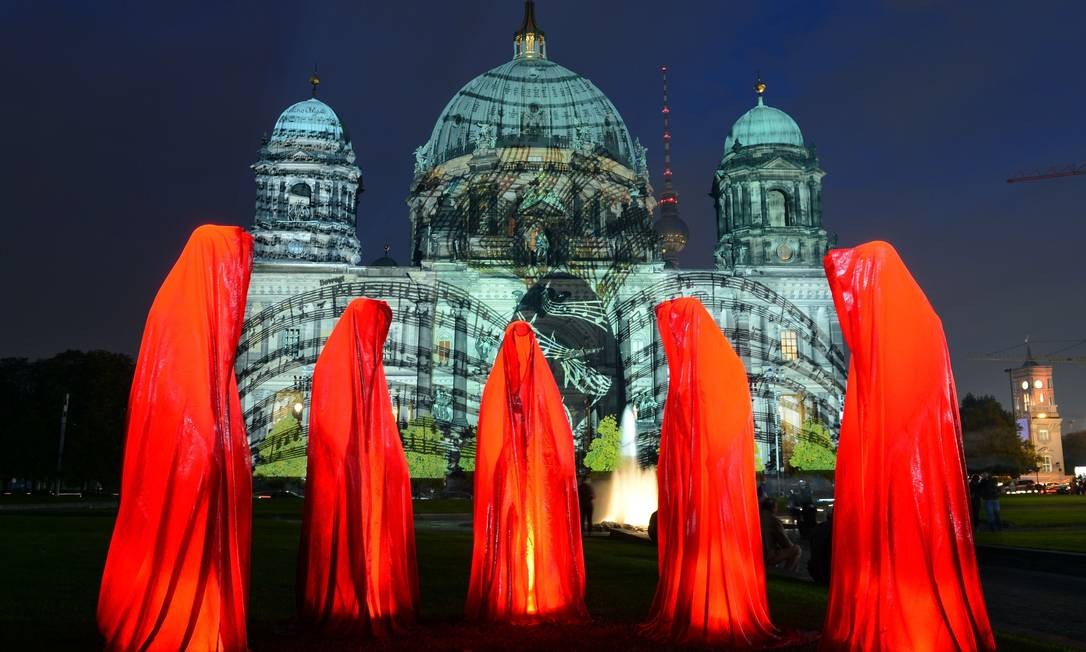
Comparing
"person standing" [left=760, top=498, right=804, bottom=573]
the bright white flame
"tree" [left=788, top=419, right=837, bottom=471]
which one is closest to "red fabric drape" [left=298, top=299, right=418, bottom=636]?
"person standing" [left=760, top=498, right=804, bottom=573]

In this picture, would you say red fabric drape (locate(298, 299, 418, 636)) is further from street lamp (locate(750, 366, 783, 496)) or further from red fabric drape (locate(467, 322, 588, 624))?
street lamp (locate(750, 366, 783, 496))

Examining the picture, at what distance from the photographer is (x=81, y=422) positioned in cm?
5062

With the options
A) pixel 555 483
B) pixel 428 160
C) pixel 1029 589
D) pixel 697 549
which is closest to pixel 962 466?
pixel 697 549

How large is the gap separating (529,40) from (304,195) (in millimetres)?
26750

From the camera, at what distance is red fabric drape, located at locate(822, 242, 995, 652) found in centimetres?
671

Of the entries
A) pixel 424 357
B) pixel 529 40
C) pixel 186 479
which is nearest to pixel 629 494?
pixel 424 357

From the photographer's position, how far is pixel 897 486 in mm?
6883

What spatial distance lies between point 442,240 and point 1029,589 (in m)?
48.1

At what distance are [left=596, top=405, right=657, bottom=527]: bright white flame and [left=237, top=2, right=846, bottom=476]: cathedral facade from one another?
16.5 ft

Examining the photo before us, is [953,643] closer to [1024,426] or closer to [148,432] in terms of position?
[148,432]

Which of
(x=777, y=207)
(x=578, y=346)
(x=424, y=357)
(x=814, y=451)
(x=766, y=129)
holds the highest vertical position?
(x=766, y=129)

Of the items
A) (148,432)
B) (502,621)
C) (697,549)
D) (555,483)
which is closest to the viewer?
(148,432)

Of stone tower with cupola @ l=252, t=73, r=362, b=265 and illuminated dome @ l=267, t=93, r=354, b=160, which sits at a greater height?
illuminated dome @ l=267, t=93, r=354, b=160

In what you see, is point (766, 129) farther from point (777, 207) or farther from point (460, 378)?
point (460, 378)
